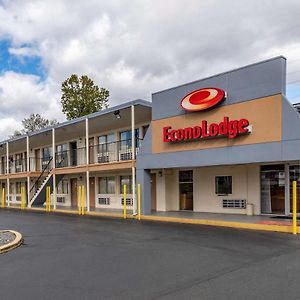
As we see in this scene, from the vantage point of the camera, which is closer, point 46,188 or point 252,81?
point 252,81

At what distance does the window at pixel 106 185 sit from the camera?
2273 cm

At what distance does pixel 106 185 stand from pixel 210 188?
26.3ft

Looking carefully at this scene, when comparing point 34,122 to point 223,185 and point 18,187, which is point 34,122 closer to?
point 18,187

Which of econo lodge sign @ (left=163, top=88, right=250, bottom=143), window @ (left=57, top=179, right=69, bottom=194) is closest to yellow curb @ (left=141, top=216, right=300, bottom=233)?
econo lodge sign @ (left=163, top=88, right=250, bottom=143)

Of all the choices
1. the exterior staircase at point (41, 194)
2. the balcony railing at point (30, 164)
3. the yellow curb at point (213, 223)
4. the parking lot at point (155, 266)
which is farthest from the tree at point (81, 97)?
the parking lot at point (155, 266)

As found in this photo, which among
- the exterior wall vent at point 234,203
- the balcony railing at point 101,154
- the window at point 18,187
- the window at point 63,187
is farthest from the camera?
the window at point 18,187

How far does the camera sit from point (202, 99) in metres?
14.7

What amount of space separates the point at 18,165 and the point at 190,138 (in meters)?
22.8

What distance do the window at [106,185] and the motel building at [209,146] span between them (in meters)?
0.06

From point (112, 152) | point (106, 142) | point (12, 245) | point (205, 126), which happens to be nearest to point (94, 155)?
point (106, 142)

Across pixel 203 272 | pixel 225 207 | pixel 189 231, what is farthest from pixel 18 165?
pixel 203 272

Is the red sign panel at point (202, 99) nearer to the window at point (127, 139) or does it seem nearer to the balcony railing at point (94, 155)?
the balcony railing at point (94, 155)

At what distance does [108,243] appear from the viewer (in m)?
10.6

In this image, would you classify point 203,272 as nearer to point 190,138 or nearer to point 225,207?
point 190,138
